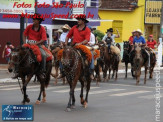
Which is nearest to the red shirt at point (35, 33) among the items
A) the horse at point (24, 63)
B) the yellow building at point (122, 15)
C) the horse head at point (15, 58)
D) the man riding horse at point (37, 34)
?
the man riding horse at point (37, 34)

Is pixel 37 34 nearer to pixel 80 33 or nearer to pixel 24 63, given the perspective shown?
pixel 24 63

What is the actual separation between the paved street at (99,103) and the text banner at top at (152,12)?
2559 centimetres

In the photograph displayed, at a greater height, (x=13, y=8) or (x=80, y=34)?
(x=13, y=8)

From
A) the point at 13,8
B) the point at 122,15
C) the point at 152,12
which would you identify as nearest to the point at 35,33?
the point at 13,8

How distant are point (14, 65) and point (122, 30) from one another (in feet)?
108

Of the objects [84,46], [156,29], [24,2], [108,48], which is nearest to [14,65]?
[84,46]

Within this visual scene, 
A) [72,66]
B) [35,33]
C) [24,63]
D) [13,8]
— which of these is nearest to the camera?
[72,66]

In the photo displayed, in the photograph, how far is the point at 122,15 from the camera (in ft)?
153

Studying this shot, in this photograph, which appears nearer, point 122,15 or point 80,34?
point 80,34

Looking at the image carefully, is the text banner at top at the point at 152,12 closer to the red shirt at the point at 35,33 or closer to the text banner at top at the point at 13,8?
the text banner at top at the point at 13,8

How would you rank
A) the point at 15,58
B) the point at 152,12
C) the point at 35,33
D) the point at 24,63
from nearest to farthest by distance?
1. the point at 15,58
2. the point at 24,63
3. the point at 35,33
4. the point at 152,12

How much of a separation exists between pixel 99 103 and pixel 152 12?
108 feet

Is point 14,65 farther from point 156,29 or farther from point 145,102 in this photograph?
point 156,29

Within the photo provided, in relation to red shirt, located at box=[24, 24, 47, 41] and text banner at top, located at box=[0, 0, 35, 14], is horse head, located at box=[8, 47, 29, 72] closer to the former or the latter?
red shirt, located at box=[24, 24, 47, 41]
